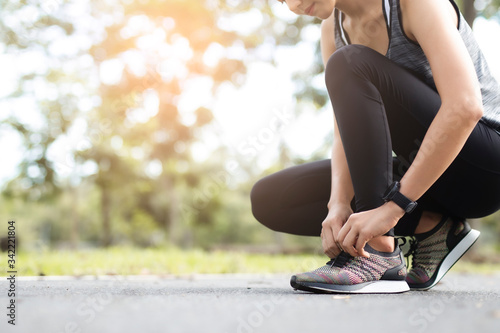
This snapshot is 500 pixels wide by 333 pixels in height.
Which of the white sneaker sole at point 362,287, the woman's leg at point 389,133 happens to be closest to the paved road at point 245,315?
the white sneaker sole at point 362,287

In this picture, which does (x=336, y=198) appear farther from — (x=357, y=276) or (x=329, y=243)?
(x=357, y=276)

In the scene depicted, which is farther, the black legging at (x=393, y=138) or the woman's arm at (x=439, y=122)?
the black legging at (x=393, y=138)

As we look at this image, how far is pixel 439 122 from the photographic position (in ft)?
4.67

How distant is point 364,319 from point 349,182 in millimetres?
856

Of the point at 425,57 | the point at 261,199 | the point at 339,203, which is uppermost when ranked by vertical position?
the point at 425,57

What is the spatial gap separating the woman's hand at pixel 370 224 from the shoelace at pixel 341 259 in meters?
0.07

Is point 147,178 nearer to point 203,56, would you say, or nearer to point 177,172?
point 177,172

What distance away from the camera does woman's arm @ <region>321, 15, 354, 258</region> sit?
1629mm

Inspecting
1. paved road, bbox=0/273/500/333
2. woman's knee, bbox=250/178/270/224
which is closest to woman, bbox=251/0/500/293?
woman's knee, bbox=250/178/270/224

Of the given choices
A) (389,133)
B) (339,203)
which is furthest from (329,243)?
(389,133)

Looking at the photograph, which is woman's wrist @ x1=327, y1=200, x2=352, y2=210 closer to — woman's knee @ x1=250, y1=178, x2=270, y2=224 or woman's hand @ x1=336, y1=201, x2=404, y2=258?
woman's hand @ x1=336, y1=201, x2=404, y2=258

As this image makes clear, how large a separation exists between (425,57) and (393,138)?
326mm

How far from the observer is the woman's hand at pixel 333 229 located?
161cm

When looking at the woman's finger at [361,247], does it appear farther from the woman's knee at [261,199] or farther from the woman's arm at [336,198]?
the woman's knee at [261,199]
